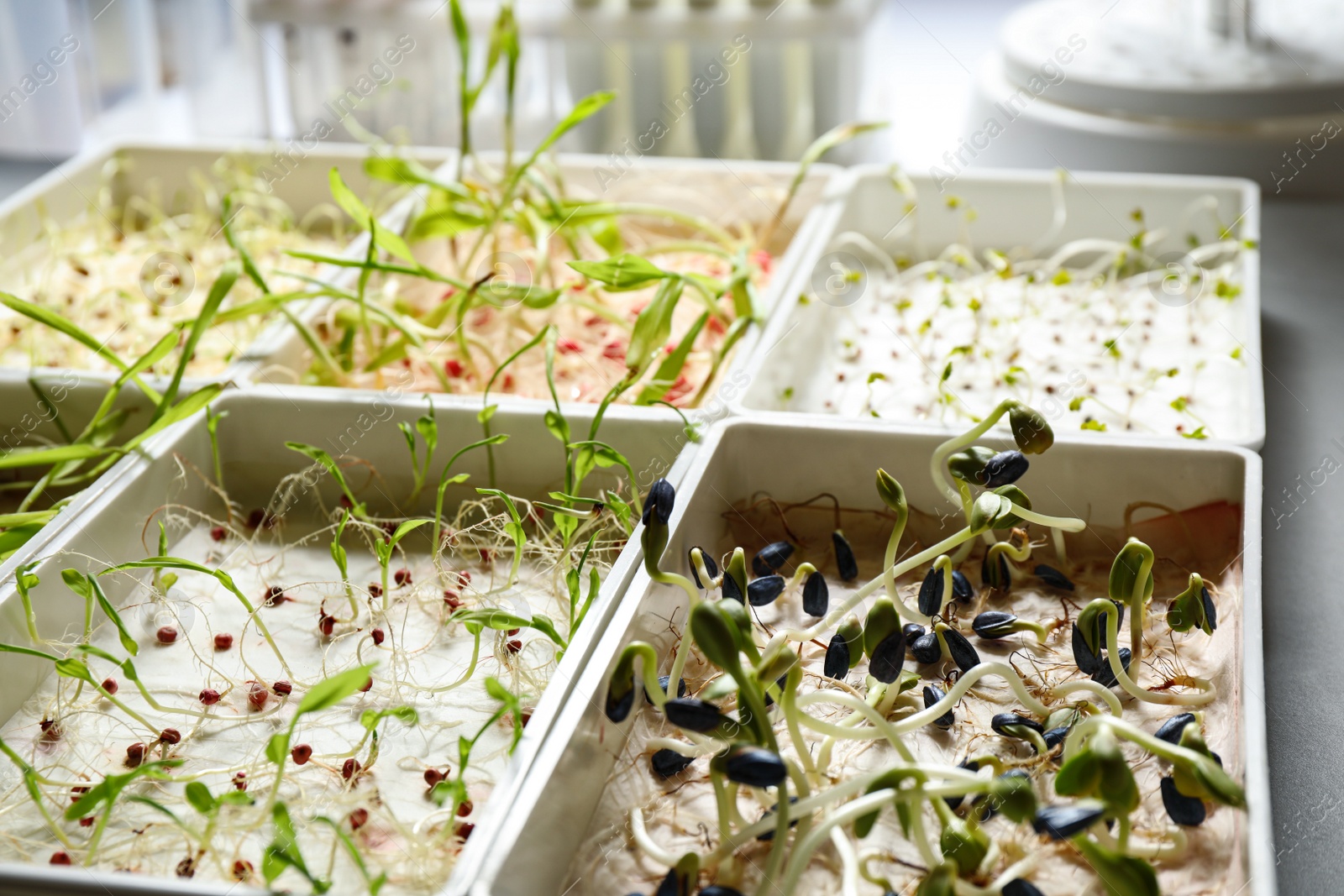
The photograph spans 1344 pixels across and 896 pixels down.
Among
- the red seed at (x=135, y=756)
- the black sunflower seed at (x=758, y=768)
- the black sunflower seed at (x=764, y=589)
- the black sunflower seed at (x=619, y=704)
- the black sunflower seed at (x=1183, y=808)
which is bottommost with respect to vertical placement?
the red seed at (x=135, y=756)

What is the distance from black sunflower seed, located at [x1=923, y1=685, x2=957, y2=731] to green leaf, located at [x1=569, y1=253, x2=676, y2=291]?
425 mm

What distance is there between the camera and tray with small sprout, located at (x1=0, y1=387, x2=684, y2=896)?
0.73 m

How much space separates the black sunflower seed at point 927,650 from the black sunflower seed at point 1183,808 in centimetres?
20

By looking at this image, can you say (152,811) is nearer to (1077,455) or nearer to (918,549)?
(918,549)

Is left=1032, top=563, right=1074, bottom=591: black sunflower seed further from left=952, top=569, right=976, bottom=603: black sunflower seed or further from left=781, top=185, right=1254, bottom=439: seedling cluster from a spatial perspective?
left=781, top=185, right=1254, bottom=439: seedling cluster

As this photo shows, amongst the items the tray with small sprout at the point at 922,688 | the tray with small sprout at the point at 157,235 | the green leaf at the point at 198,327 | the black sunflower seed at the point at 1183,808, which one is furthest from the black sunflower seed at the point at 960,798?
the tray with small sprout at the point at 157,235

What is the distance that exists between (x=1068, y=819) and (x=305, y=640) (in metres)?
0.58

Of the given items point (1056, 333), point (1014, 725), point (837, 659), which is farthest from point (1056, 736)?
point (1056, 333)

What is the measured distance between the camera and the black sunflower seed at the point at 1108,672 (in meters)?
0.83

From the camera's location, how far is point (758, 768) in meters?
0.62

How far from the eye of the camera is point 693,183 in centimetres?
170

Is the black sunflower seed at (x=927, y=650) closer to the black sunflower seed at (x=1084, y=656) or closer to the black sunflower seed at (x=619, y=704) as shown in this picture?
the black sunflower seed at (x=1084, y=656)

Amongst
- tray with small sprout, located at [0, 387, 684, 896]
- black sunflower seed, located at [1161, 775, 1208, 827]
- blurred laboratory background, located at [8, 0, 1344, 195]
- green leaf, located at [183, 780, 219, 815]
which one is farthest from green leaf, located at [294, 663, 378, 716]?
blurred laboratory background, located at [8, 0, 1344, 195]

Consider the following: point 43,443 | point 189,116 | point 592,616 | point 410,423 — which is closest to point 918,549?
point 592,616
